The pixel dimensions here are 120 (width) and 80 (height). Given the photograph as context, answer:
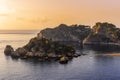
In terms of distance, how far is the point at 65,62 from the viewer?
6801 inches

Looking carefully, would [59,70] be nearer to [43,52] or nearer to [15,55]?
[43,52]

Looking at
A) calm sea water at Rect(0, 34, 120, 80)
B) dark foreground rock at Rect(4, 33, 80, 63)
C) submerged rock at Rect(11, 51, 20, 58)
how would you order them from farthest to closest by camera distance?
submerged rock at Rect(11, 51, 20, 58), dark foreground rock at Rect(4, 33, 80, 63), calm sea water at Rect(0, 34, 120, 80)

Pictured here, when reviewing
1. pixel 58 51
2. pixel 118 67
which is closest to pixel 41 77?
pixel 118 67

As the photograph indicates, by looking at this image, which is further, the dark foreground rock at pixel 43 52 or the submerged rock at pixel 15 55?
the submerged rock at pixel 15 55

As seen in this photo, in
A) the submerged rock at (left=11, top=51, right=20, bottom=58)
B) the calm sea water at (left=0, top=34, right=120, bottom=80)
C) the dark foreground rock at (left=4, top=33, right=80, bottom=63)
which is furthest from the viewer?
the submerged rock at (left=11, top=51, right=20, bottom=58)

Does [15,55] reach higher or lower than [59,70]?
higher

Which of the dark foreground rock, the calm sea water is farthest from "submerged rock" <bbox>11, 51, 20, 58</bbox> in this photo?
the calm sea water

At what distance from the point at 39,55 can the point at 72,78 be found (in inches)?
2313

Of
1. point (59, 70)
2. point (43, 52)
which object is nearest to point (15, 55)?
point (43, 52)

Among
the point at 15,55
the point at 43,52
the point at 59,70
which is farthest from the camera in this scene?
the point at 15,55

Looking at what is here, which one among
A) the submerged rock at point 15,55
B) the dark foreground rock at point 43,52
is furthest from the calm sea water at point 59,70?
the dark foreground rock at point 43,52

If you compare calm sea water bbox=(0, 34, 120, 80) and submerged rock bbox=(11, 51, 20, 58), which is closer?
calm sea water bbox=(0, 34, 120, 80)

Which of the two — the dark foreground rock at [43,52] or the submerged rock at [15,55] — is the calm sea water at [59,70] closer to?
the submerged rock at [15,55]

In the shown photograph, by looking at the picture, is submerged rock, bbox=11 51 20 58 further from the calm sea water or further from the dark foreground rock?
the calm sea water
